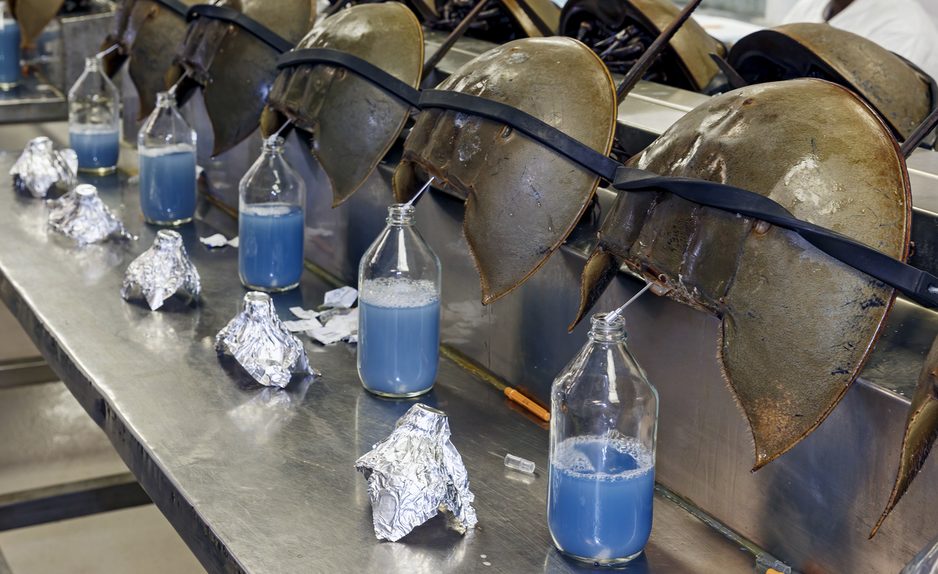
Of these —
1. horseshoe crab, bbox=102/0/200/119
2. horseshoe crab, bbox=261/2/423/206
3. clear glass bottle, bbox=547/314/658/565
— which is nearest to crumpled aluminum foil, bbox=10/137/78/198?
horseshoe crab, bbox=102/0/200/119

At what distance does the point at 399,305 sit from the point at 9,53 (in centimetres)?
289

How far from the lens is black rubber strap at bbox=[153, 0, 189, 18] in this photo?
8.61 ft

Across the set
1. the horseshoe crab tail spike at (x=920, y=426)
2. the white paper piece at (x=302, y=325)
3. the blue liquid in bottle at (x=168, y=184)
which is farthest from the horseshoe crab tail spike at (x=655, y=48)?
the blue liquid in bottle at (x=168, y=184)

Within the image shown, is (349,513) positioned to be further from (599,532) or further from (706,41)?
(706,41)

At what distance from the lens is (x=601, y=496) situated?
Result: 1312 millimetres

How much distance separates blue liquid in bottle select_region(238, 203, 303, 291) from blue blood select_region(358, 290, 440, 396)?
489mm

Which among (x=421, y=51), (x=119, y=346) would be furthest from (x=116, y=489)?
(x=421, y=51)

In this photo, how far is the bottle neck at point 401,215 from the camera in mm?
1757

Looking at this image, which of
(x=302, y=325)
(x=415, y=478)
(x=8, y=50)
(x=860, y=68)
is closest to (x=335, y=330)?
(x=302, y=325)

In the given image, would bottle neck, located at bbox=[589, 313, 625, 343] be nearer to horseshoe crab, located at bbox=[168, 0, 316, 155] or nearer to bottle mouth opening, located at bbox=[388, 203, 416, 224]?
bottle mouth opening, located at bbox=[388, 203, 416, 224]

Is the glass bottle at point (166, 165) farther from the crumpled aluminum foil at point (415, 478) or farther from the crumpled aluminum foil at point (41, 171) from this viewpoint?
the crumpled aluminum foil at point (415, 478)

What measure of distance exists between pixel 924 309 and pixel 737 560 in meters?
0.37

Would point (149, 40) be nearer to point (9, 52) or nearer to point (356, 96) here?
point (356, 96)

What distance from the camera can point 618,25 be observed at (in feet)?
7.39
